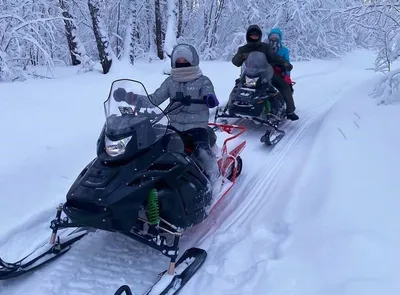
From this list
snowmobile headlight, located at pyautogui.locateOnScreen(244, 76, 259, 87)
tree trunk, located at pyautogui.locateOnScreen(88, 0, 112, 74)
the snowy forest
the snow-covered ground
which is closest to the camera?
the snow-covered ground

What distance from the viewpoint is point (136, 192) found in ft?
9.46

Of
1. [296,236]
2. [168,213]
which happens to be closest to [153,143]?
[168,213]

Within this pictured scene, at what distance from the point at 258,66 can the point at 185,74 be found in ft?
9.03

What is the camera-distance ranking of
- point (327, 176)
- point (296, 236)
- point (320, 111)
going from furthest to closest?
point (320, 111) → point (327, 176) → point (296, 236)

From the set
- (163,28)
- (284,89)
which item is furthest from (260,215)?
(163,28)

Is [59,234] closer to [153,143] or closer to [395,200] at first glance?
[153,143]

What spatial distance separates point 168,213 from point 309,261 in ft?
3.63

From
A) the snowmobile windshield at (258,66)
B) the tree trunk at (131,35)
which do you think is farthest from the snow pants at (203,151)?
the tree trunk at (131,35)

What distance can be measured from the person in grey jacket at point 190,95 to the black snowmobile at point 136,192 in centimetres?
53

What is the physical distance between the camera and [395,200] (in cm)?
343

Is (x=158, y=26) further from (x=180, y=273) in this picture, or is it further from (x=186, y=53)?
(x=180, y=273)

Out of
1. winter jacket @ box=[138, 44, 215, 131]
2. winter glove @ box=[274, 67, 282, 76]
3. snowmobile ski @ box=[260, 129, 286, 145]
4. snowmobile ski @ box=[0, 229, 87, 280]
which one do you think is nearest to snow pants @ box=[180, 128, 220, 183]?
winter jacket @ box=[138, 44, 215, 131]

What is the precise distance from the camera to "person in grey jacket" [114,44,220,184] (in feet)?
13.1

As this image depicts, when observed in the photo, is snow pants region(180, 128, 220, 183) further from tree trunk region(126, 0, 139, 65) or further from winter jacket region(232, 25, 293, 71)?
tree trunk region(126, 0, 139, 65)
